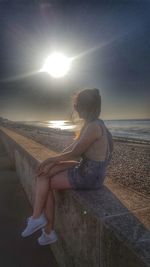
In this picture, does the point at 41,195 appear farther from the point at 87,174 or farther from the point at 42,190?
the point at 87,174

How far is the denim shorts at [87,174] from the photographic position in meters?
2.72

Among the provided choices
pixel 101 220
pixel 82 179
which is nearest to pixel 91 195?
pixel 82 179

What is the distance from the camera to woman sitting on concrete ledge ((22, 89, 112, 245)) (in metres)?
2.72

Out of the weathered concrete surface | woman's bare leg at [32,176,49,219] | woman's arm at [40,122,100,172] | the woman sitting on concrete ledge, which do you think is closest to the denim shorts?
the woman sitting on concrete ledge

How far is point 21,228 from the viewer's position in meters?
4.06

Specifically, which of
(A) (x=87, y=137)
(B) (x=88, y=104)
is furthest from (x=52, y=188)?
(B) (x=88, y=104)

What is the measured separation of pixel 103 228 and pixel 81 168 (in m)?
0.94

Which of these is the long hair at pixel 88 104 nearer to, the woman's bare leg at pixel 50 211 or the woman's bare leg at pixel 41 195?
the woman's bare leg at pixel 41 195

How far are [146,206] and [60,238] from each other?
3.78 feet

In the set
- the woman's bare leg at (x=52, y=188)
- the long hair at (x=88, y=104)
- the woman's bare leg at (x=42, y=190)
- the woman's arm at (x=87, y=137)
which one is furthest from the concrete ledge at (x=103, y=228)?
the long hair at (x=88, y=104)

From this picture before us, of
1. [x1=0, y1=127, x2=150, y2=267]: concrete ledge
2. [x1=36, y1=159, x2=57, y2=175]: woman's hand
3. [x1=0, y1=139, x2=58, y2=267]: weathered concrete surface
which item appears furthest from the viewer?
[x1=0, y1=139, x2=58, y2=267]: weathered concrete surface

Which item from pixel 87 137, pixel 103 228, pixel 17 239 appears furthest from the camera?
pixel 17 239

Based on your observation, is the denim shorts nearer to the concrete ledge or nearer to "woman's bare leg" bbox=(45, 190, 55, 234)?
the concrete ledge

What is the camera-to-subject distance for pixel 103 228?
190 centimetres
